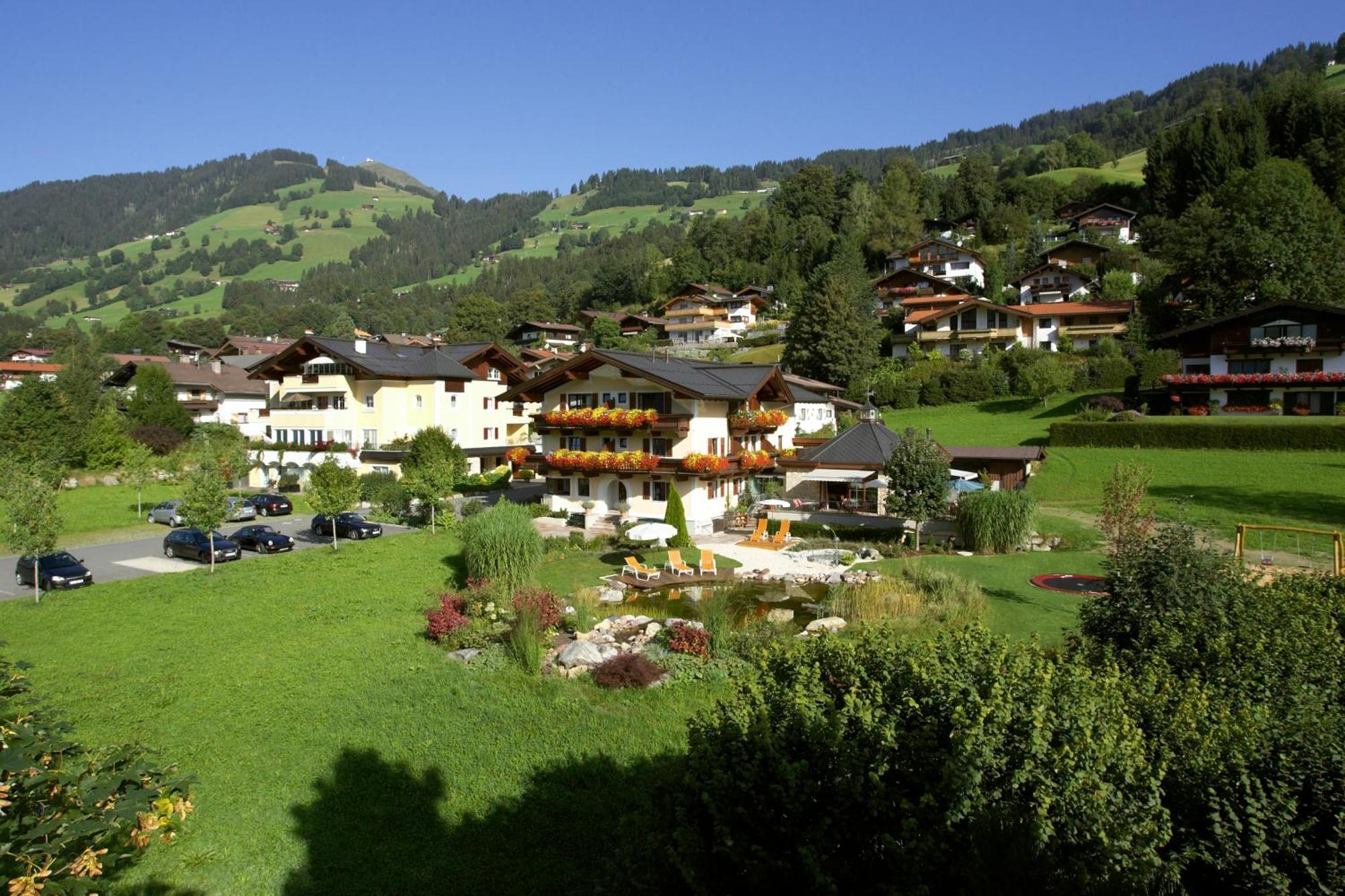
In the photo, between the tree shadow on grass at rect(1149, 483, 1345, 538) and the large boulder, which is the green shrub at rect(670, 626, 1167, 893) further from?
the tree shadow on grass at rect(1149, 483, 1345, 538)

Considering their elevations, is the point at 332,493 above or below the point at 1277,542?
above

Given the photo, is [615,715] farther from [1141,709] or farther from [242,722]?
[1141,709]

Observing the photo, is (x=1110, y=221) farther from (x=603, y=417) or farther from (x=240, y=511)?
(x=240, y=511)

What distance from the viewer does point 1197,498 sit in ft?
97.2

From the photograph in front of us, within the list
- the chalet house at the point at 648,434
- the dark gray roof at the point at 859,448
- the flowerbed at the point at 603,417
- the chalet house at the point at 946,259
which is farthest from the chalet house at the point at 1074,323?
the flowerbed at the point at 603,417

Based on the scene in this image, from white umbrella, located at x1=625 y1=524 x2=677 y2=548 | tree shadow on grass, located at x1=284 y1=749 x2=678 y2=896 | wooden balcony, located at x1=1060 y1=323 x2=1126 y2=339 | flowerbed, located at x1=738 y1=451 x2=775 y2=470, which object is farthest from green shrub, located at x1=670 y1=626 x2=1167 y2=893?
wooden balcony, located at x1=1060 y1=323 x2=1126 y2=339

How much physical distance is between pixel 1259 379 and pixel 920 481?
93.4ft

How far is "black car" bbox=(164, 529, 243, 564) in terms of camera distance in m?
26.7

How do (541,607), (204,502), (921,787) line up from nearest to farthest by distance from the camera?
1. (921,787)
2. (541,607)
3. (204,502)

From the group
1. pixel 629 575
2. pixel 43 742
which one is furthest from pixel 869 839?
pixel 629 575

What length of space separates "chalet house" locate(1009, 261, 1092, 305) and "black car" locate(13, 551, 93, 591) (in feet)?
242

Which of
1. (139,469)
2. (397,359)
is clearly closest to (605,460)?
(139,469)

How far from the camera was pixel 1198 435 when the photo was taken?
3731cm

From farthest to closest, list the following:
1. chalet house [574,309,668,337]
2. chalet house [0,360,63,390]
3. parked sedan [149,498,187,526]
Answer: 1. chalet house [574,309,668,337]
2. chalet house [0,360,63,390]
3. parked sedan [149,498,187,526]
